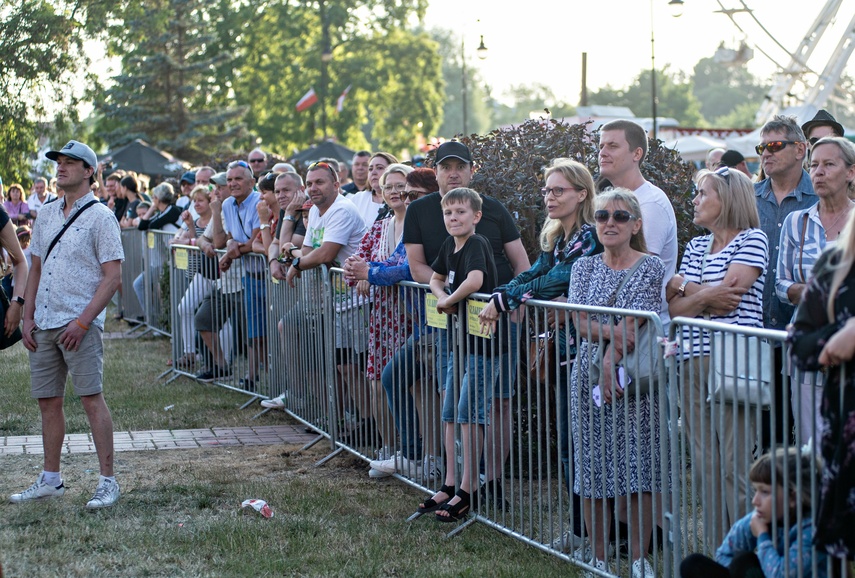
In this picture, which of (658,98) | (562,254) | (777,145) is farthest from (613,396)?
(658,98)

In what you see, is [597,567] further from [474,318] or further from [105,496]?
[105,496]

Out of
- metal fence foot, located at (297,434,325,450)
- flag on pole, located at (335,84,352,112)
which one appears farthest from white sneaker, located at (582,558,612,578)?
flag on pole, located at (335,84,352,112)

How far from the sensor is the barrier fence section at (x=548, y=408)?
171 inches

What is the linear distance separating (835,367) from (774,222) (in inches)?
113

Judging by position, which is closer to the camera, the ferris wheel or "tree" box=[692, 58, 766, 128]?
the ferris wheel

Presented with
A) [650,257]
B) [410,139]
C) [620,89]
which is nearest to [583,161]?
[650,257]

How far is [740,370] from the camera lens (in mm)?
4215

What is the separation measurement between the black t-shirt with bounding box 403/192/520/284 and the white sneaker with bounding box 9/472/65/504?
2.60 metres

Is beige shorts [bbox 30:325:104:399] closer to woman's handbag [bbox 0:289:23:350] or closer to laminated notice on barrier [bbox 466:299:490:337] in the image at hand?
woman's handbag [bbox 0:289:23:350]

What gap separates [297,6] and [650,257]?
169 feet

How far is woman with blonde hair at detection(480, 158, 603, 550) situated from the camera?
543 cm

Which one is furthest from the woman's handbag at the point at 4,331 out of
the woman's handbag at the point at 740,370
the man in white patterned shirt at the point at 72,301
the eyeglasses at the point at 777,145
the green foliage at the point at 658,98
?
the green foliage at the point at 658,98

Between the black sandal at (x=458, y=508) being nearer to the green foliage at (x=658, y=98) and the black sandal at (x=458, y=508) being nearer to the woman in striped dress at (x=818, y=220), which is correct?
the woman in striped dress at (x=818, y=220)

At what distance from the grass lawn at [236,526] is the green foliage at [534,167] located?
1994 millimetres
